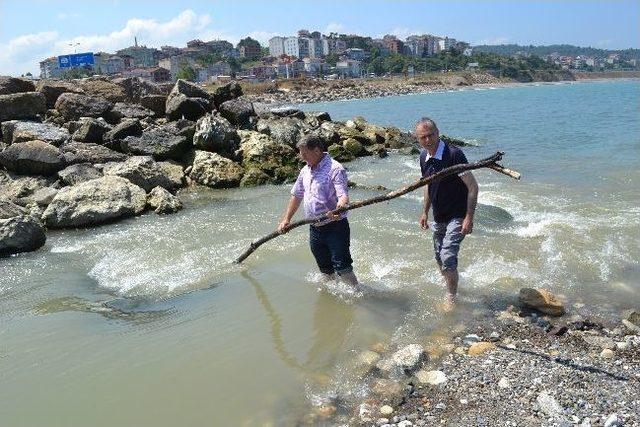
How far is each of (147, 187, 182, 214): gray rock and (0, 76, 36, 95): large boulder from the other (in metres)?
12.7

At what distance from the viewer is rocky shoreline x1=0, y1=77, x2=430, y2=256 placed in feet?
40.1

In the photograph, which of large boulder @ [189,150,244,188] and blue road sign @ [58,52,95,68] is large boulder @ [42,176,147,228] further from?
blue road sign @ [58,52,95,68]

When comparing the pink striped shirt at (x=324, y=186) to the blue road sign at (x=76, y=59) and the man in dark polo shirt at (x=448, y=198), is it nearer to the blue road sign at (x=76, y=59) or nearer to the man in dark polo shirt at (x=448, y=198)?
the man in dark polo shirt at (x=448, y=198)

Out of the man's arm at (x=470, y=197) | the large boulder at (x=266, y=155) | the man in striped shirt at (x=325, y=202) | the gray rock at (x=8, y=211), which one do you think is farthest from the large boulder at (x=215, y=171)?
the man's arm at (x=470, y=197)

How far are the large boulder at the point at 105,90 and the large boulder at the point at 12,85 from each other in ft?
8.22

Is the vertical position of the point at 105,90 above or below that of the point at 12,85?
below

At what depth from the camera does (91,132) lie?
17672mm

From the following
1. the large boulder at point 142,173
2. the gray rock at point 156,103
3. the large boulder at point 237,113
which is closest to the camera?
the large boulder at point 142,173

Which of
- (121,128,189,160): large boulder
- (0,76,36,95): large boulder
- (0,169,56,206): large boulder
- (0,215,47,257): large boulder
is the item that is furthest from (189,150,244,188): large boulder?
(0,76,36,95): large boulder

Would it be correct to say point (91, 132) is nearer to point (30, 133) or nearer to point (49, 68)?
point (30, 133)

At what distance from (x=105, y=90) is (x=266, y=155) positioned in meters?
12.6

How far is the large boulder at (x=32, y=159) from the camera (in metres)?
14.7

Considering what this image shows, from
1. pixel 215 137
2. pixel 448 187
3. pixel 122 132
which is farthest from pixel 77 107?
pixel 448 187

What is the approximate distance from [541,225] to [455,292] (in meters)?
4.81
